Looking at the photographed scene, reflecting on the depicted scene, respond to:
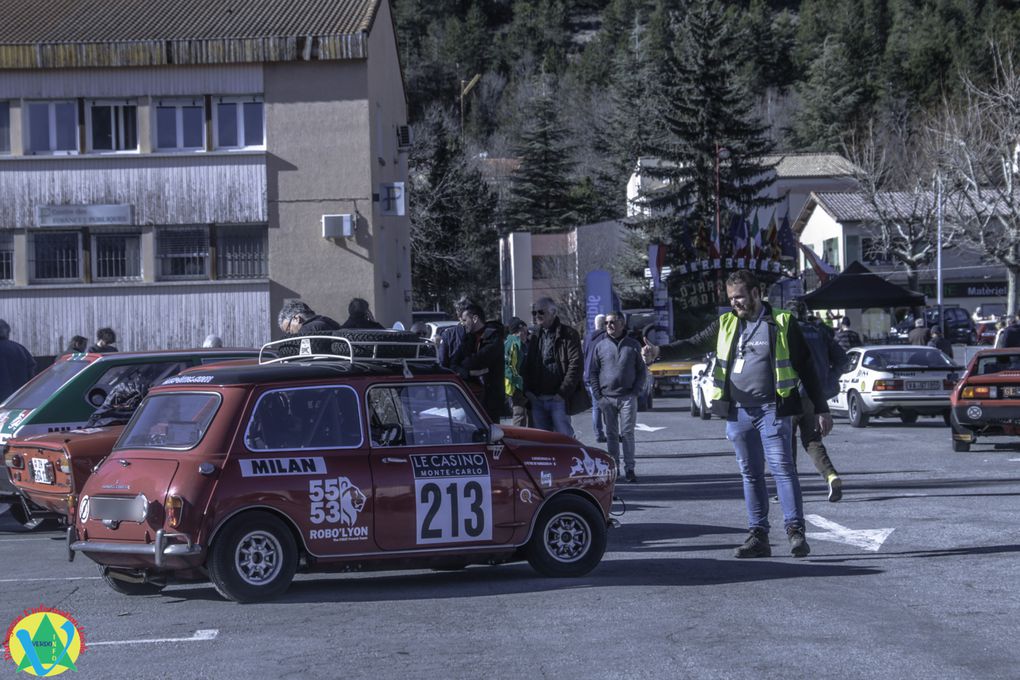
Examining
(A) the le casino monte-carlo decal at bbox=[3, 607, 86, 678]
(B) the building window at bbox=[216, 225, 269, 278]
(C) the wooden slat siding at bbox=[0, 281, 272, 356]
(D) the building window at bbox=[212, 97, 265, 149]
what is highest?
(D) the building window at bbox=[212, 97, 265, 149]

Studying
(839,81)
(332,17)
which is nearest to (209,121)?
(332,17)

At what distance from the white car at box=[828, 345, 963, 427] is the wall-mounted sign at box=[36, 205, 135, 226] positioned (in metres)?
18.3

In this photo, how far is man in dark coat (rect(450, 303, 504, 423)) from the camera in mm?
13164

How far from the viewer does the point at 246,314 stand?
34031mm

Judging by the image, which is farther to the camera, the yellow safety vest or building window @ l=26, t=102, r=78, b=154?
building window @ l=26, t=102, r=78, b=154

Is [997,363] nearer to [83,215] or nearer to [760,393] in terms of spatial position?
[760,393]

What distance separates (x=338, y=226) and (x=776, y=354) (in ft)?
81.5

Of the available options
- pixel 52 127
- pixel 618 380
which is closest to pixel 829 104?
pixel 52 127

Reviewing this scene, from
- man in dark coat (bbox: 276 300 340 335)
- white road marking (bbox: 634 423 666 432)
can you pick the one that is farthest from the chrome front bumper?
white road marking (bbox: 634 423 666 432)

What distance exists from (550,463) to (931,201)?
5967cm

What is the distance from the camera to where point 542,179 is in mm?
78312

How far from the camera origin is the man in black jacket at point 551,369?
13969 mm

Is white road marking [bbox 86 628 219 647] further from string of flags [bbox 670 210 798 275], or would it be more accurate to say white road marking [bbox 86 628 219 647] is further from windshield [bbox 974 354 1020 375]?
string of flags [bbox 670 210 798 275]

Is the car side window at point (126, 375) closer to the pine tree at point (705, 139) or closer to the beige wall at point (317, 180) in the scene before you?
the beige wall at point (317, 180)
